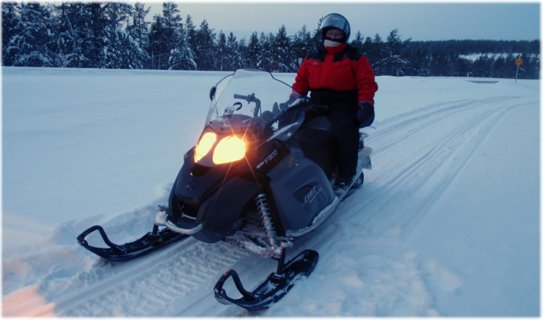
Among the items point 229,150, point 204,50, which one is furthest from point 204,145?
point 204,50

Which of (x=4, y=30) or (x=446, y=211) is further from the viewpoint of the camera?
(x=4, y=30)

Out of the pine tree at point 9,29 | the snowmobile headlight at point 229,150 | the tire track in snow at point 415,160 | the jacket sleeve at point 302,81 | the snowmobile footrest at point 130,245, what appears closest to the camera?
the snowmobile headlight at point 229,150

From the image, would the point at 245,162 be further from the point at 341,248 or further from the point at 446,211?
the point at 446,211

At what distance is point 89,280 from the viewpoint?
8.73ft

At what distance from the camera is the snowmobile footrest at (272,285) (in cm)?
232

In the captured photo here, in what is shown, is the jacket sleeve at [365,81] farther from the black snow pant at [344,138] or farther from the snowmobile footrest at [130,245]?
the snowmobile footrest at [130,245]

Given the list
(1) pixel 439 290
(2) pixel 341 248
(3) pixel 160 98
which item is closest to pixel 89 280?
(2) pixel 341 248

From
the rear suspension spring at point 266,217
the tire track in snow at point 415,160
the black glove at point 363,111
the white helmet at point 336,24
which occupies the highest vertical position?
the white helmet at point 336,24

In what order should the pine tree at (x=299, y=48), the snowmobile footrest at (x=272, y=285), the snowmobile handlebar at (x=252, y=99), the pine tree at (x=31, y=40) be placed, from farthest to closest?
the pine tree at (x=299, y=48), the pine tree at (x=31, y=40), the snowmobile handlebar at (x=252, y=99), the snowmobile footrest at (x=272, y=285)

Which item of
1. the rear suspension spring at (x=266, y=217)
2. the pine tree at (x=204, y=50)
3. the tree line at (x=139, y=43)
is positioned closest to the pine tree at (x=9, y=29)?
the tree line at (x=139, y=43)

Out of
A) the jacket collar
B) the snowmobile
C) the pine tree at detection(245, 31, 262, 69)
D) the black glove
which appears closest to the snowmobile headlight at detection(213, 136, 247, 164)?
the snowmobile

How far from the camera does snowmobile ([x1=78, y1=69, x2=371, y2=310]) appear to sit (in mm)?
2561

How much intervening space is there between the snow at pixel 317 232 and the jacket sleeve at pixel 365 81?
1.10m

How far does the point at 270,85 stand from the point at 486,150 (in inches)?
168
